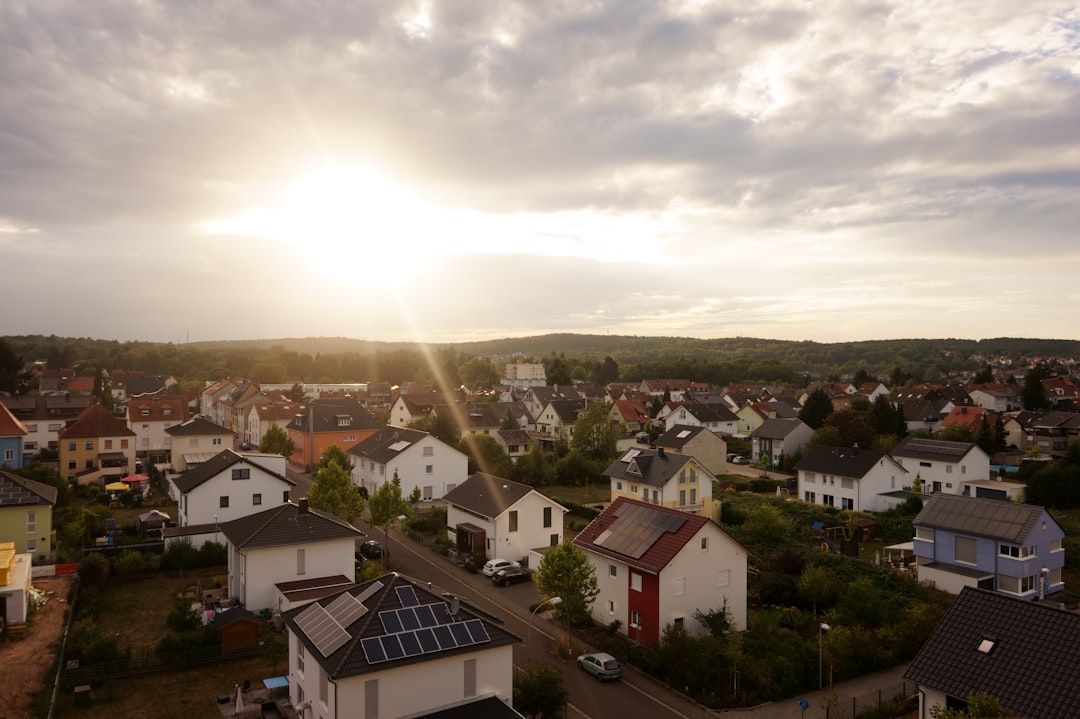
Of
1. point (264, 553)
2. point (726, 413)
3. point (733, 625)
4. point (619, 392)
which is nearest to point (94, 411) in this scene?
point (264, 553)

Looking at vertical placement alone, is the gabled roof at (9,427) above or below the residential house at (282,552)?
above

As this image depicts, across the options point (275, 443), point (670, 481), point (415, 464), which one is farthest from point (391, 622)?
point (275, 443)

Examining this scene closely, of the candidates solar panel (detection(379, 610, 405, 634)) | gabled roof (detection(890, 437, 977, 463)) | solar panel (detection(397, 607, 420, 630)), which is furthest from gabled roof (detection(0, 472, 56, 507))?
gabled roof (detection(890, 437, 977, 463))

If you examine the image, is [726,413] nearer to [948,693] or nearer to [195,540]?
[195,540]

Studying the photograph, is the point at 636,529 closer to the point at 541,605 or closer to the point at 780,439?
Answer: the point at 541,605

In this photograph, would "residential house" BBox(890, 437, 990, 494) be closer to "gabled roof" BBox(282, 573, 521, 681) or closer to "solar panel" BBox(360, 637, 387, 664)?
"gabled roof" BBox(282, 573, 521, 681)

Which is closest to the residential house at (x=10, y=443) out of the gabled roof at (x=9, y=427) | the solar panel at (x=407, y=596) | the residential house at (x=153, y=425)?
the gabled roof at (x=9, y=427)

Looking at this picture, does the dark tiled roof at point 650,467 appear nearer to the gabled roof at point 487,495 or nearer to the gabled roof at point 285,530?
the gabled roof at point 487,495
